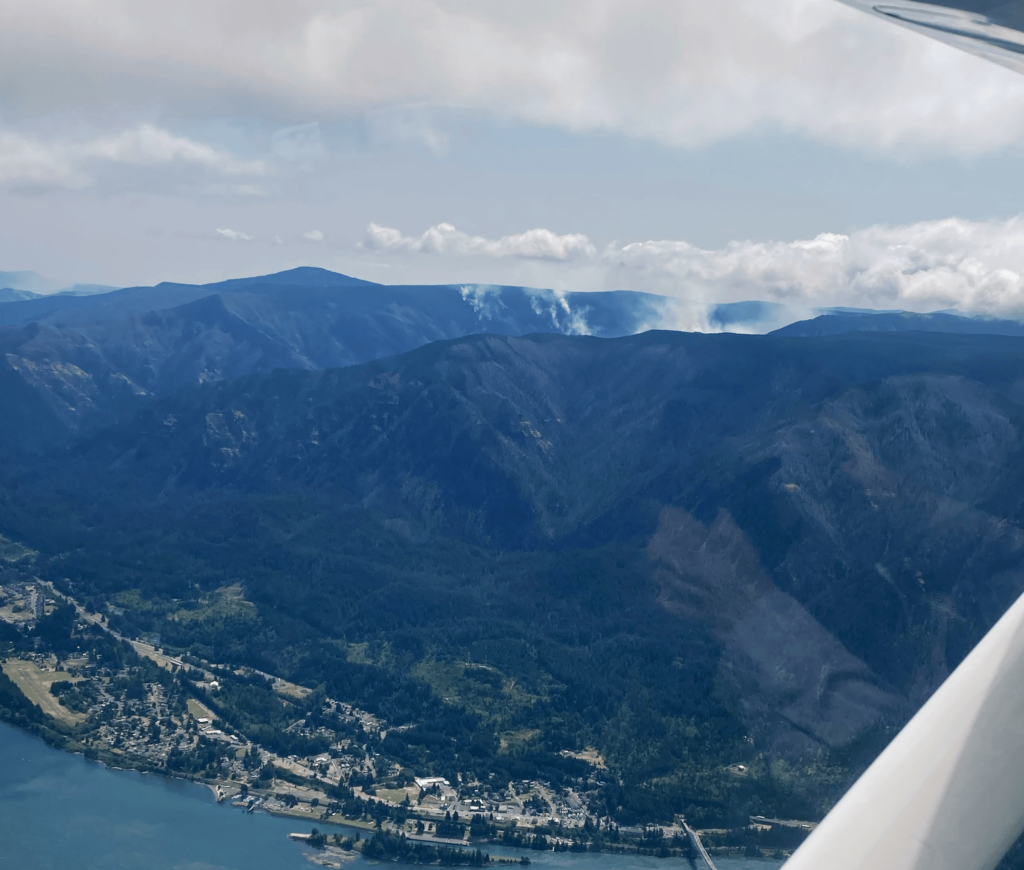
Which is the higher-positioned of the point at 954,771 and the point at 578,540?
the point at 954,771

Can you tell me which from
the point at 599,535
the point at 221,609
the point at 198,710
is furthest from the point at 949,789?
the point at 599,535

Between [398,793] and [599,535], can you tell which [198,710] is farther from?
[599,535]

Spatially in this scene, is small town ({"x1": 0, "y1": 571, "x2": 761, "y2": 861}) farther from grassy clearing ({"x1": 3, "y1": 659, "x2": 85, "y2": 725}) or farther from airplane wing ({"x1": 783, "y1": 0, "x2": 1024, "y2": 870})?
airplane wing ({"x1": 783, "y1": 0, "x2": 1024, "y2": 870})

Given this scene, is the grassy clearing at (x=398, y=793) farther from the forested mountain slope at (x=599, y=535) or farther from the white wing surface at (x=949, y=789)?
the white wing surface at (x=949, y=789)

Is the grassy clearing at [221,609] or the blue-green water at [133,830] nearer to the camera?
the blue-green water at [133,830]

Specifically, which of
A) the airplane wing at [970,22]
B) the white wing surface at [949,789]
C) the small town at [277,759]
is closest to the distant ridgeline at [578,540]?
the small town at [277,759]

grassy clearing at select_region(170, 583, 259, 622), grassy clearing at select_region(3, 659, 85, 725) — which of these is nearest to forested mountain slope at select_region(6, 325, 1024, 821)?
grassy clearing at select_region(170, 583, 259, 622)
